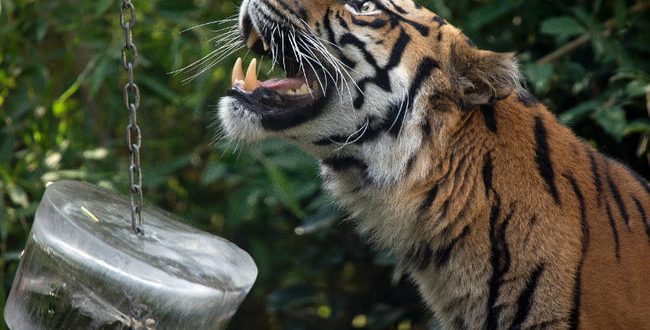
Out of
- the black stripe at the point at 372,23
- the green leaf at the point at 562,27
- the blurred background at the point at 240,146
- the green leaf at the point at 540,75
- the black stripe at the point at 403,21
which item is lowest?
the blurred background at the point at 240,146

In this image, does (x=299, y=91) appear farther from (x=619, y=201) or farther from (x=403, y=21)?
(x=619, y=201)

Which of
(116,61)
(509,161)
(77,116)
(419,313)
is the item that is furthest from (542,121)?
(77,116)

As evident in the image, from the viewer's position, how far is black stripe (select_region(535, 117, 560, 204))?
2666 millimetres

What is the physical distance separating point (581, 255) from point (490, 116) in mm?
441

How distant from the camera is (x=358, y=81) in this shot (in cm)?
278

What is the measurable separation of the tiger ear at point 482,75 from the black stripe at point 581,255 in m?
0.30

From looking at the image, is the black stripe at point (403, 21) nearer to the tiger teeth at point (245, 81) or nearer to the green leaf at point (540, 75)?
the tiger teeth at point (245, 81)

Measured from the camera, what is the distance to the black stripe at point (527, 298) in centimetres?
260

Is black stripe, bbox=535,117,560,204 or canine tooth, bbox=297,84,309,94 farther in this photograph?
canine tooth, bbox=297,84,309,94

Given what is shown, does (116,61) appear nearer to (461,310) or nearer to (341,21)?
(341,21)

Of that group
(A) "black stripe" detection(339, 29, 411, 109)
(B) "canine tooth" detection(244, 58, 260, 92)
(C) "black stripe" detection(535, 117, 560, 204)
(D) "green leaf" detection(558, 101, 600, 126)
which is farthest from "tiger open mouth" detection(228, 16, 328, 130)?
(D) "green leaf" detection(558, 101, 600, 126)

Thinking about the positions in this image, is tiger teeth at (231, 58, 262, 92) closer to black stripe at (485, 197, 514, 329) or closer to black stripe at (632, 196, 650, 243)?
black stripe at (485, 197, 514, 329)

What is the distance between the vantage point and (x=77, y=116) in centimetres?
522

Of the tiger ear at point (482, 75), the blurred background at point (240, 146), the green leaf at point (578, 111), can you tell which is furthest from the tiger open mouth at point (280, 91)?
the green leaf at point (578, 111)
